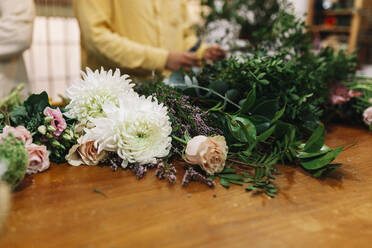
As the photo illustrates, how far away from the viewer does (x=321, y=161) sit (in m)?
0.71

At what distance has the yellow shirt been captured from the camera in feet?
4.74

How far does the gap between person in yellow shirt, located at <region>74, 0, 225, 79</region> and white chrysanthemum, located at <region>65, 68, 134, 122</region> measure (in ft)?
2.44

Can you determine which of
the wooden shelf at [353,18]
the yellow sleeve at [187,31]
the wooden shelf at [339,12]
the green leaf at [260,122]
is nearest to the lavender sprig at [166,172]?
the green leaf at [260,122]

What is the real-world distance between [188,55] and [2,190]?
1.18m

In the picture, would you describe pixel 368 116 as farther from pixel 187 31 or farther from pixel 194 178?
pixel 187 31

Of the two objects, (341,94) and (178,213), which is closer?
(178,213)

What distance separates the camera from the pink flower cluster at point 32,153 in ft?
2.18

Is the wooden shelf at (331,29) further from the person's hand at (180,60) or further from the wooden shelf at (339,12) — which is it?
the person's hand at (180,60)

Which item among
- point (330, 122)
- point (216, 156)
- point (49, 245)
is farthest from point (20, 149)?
point (330, 122)

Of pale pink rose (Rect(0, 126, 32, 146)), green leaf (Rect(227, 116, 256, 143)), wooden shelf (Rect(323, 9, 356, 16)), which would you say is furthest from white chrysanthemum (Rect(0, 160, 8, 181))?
wooden shelf (Rect(323, 9, 356, 16))

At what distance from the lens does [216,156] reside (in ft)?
2.16

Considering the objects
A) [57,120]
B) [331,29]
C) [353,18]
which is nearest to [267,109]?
[57,120]

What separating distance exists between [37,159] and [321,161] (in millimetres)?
613

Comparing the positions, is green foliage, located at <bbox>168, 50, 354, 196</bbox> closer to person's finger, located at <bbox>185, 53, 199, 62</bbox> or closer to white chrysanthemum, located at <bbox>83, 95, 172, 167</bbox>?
white chrysanthemum, located at <bbox>83, 95, 172, 167</bbox>
